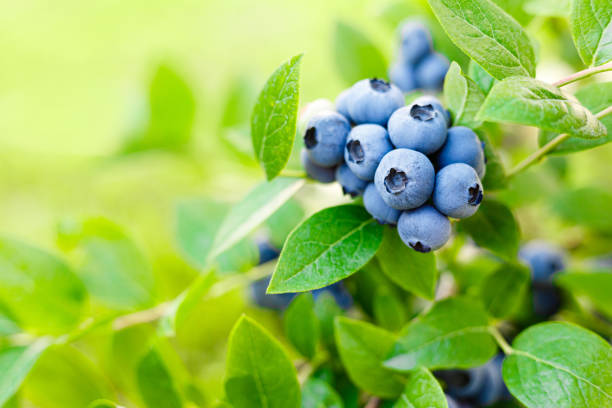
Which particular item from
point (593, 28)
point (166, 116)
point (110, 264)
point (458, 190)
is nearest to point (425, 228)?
point (458, 190)

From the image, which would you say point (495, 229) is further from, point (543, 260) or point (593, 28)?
point (543, 260)

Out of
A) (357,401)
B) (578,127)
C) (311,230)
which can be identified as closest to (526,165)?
(578,127)

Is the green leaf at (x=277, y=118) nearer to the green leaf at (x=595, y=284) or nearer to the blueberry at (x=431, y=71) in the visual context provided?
the blueberry at (x=431, y=71)

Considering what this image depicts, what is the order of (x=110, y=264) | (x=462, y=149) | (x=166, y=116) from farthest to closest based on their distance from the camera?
(x=166, y=116), (x=110, y=264), (x=462, y=149)

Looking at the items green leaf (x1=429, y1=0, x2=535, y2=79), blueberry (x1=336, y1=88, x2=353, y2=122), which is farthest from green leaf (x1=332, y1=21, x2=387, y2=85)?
green leaf (x1=429, y1=0, x2=535, y2=79)

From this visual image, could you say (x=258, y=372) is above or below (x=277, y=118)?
below

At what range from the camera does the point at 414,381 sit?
637mm

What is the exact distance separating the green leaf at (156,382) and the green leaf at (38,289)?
197 mm

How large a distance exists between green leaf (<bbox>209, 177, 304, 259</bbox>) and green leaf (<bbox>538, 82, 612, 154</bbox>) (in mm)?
320

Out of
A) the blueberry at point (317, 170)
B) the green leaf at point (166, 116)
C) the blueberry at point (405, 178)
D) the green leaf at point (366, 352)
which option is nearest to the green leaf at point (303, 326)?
the green leaf at point (366, 352)

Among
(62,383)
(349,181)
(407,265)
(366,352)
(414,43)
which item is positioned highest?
(414,43)

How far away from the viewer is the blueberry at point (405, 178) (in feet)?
1.74

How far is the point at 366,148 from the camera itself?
57 cm

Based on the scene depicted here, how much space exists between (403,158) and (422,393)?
0.27 metres
